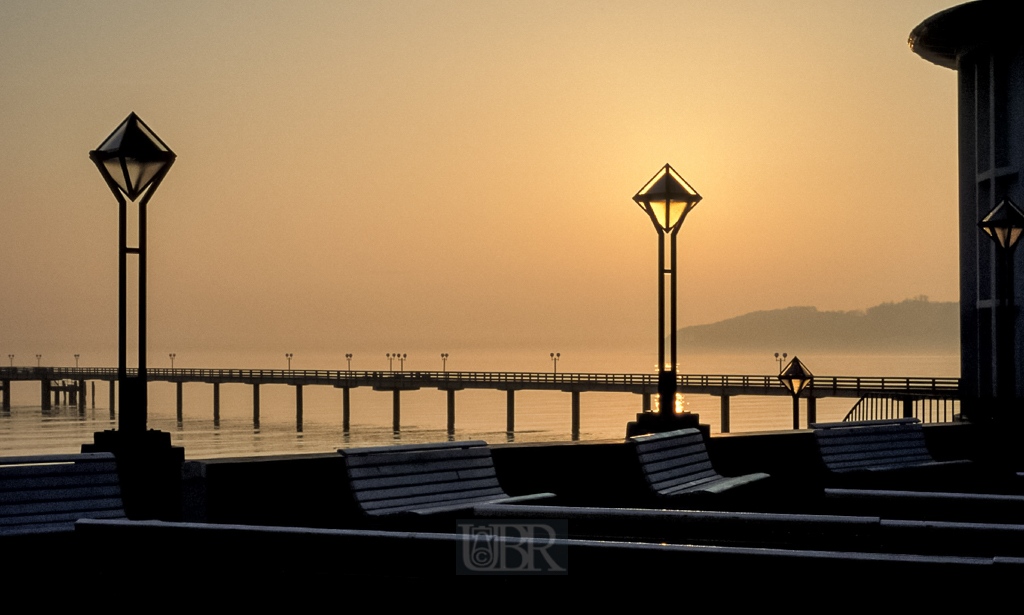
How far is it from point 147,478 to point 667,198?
15.9 ft

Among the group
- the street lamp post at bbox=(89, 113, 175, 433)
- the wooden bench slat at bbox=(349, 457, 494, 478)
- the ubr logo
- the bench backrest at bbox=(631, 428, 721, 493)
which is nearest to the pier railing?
the bench backrest at bbox=(631, 428, 721, 493)

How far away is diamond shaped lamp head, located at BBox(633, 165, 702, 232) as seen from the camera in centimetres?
933

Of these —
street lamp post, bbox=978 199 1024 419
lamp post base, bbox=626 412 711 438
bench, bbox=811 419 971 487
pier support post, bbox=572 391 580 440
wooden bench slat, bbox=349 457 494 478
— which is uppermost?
street lamp post, bbox=978 199 1024 419

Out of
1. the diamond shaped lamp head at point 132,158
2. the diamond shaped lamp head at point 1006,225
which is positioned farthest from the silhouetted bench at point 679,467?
the diamond shaped lamp head at point 1006,225

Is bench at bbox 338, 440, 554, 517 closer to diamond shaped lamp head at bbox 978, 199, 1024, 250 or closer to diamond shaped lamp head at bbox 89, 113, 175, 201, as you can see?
diamond shaped lamp head at bbox 89, 113, 175, 201

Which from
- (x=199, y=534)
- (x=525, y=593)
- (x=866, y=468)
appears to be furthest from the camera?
(x=866, y=468)

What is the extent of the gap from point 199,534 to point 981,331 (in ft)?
45.3

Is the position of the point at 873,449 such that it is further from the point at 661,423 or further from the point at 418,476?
the point at 418,476

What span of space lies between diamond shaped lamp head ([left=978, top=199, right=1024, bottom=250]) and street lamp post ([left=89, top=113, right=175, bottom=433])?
351 inches

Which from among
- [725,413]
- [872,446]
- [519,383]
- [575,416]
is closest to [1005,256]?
[872,446]

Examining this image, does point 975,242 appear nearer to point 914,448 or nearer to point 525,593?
point 914,448

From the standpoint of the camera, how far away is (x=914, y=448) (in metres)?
9.05

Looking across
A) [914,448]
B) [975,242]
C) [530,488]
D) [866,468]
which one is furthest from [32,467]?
[975,242]

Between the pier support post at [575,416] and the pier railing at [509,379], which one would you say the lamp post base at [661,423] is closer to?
the pier railing at [509,379]
